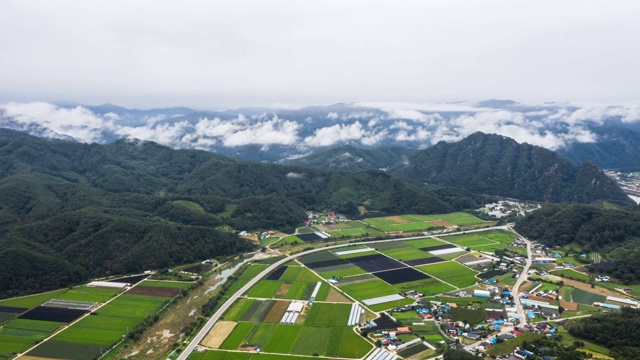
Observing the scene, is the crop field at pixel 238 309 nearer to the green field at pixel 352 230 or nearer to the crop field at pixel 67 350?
the crop field at pixel 67 350

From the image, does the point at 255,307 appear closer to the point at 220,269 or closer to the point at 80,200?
the point at 220,269

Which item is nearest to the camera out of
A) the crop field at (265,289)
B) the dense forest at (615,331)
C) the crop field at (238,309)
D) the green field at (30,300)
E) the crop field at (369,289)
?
the dense forest at (615,331)

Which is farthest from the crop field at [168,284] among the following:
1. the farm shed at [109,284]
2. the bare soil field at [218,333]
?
the bare soil field at [218,333]

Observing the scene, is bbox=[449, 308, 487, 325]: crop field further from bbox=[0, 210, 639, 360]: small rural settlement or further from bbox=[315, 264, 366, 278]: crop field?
bbox=[315, 264, 366, 278]: crop field

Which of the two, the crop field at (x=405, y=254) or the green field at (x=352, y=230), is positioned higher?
the crop field at (x=405, y=254)

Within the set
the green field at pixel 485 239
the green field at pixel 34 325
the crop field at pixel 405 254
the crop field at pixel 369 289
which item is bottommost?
the green field at pixel 485 239

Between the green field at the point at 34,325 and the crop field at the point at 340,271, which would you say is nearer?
the green field at the point at 34,325

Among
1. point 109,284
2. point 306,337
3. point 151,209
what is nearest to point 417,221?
point 151,209

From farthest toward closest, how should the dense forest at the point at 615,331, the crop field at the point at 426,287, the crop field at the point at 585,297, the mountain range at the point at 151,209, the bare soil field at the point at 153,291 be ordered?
the mountain range at the point at 151,209 < the bare soil field at the point at 153,291 < the crop field at the point at 426,287 < the crop field at the point at 585,297 < the dense forest at the point at 615,331
